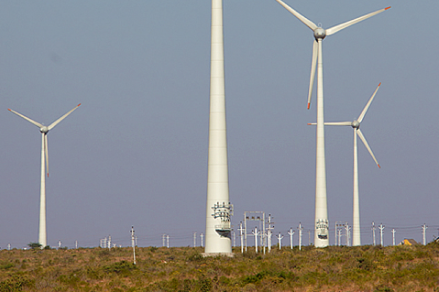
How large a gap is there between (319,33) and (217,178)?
40088 millimetres

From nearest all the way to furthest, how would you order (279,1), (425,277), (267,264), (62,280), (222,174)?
(425,277), (62,280), (267,264), (222,174), (279,1)

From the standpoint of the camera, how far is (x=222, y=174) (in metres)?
67.6

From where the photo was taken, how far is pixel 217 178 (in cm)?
6750

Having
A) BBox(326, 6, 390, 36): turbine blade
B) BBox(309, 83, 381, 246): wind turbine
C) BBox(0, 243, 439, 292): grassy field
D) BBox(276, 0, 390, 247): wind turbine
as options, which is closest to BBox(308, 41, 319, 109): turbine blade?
BBox(276, 0, 390, 247): wind turbine

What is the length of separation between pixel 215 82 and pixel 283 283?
25.1 meters

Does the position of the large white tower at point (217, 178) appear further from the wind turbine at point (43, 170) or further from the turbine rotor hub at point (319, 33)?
the wind turbine at point (43, 170)

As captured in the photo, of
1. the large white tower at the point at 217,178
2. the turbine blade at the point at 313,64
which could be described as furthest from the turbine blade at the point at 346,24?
the large white tower at the point at 217,178

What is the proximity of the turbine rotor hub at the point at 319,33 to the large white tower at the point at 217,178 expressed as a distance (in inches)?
1353

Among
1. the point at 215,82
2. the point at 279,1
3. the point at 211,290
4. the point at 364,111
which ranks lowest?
the point at 211,290

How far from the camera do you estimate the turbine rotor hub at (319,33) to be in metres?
99.3

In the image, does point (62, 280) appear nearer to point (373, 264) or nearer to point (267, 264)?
point (267, 264)

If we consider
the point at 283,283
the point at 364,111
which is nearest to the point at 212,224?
the point at 283,283

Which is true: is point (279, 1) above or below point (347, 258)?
above

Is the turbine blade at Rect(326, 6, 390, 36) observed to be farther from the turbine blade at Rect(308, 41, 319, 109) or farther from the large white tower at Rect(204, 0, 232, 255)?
the large white tower at Rect(204, 0, 232, 255)
